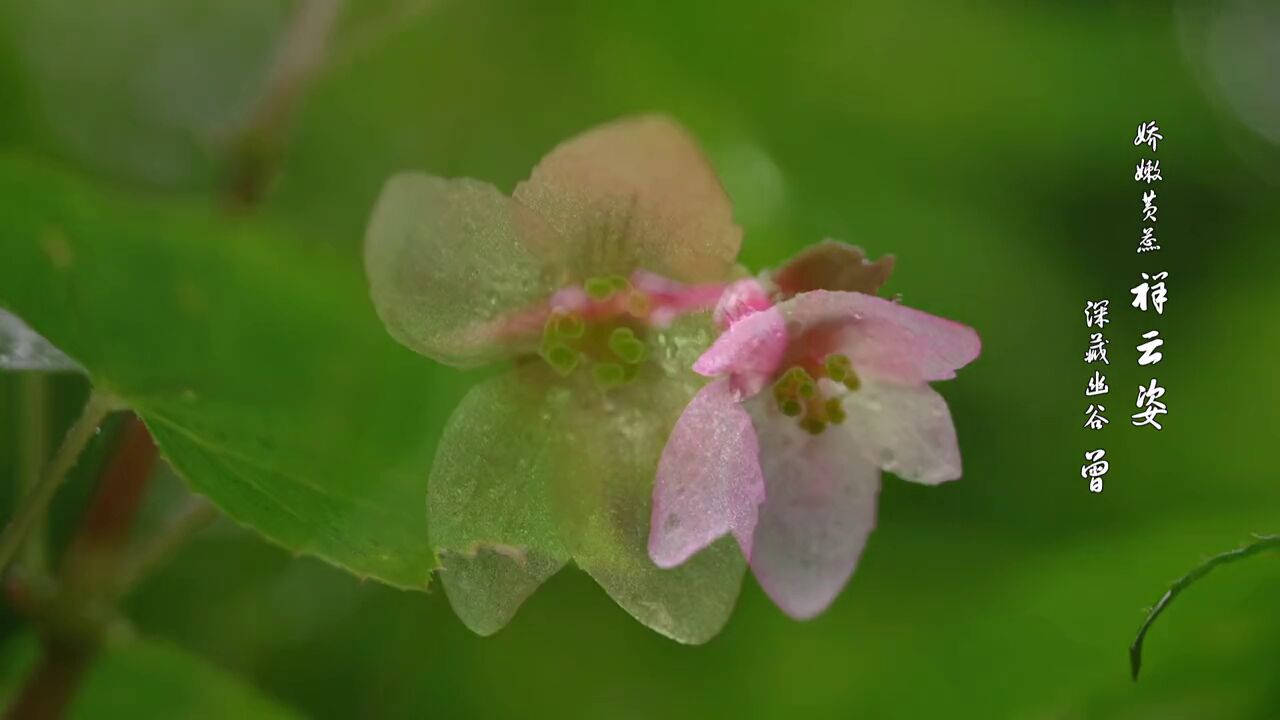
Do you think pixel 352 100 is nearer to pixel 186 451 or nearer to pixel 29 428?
pixel 29 428

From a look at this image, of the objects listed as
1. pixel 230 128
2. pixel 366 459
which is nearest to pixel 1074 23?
pixel 230 128

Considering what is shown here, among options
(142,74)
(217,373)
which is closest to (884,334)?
(217,373)

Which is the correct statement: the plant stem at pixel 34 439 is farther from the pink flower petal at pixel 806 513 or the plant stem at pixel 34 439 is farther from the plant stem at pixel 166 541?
the pink flower petal at pixel 806 513

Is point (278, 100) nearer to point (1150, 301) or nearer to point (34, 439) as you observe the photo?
point (34, 439)

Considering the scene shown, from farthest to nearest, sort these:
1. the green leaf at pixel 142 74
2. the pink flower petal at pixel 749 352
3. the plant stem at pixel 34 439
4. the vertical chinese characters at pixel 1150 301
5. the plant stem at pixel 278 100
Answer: the green leaf at pixel 142 74, the vertical chinese characters at pixel 1150 301, the plant stem at pixel 278 100, the plant stem at pixel 34 439, the pink flower petal at pixel 749 352

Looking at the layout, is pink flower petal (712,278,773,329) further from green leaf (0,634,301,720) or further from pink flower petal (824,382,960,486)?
green leaf (0,634,301,720)

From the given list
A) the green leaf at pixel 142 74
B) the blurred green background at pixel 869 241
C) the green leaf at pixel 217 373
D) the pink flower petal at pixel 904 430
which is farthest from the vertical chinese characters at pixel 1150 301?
the green leaf at pixel 142 74

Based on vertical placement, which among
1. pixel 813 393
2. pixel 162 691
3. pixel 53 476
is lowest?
pixel 162 691
